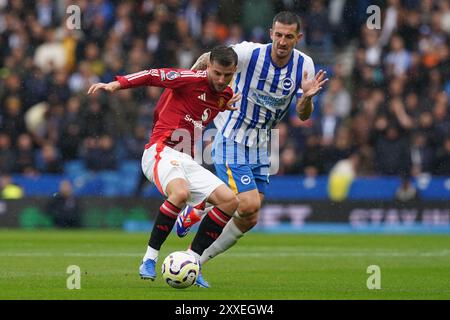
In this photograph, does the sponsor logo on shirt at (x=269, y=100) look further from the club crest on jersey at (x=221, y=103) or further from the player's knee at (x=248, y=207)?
the player's knee at (x=248, y=207)

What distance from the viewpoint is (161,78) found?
9.79 meters

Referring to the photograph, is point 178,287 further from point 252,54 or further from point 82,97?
point 82,97

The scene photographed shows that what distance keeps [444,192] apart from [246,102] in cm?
918

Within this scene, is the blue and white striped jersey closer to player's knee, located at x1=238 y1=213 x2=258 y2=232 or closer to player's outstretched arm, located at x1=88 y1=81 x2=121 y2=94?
player's knee, located at x1=238 y1=213 x2=258 y2=232

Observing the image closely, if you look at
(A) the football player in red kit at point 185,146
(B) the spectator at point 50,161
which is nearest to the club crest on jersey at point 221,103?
(A) the football player in red kit at point 185,146

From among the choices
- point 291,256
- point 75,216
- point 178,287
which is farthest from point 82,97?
point 178,287

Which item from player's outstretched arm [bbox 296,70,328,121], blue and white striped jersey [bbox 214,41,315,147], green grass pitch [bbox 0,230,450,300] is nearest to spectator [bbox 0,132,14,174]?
green grass pitch [bbox 0,230,450,300]

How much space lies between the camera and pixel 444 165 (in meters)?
19.9

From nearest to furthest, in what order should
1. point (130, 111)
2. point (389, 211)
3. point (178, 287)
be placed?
point (178, 287) → point (389, 211) → point (130, 111)

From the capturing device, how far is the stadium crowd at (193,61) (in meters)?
20.2

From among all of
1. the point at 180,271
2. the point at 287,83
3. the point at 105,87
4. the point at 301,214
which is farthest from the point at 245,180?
the point at 301,214

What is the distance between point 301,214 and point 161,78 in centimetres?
1007

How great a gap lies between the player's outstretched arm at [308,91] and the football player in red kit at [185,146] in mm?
734

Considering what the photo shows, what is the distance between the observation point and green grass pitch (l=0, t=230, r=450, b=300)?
9.05 metres
